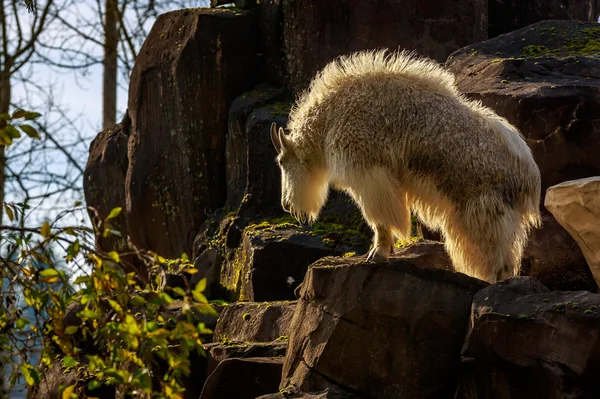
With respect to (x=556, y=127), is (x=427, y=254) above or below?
below

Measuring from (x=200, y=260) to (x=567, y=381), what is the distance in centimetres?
628

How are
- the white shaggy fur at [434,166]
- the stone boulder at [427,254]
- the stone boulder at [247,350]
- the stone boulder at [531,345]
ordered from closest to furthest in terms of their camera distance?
1. the stone boulder at [531,345]
2. the white shaggy fur at [434,166]
3. the stone boulder at [427,254]
4. the stone boulder at [247,350]

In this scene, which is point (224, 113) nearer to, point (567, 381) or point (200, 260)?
point (200, 260)

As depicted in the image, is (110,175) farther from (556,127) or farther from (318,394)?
(318,394)

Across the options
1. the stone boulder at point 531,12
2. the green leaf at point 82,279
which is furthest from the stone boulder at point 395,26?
the green leaf at point 82,279

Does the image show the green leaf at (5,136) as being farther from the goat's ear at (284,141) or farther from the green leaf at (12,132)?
the goat's ear at (284,141)

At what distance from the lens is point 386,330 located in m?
6.39

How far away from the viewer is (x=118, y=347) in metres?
4.02

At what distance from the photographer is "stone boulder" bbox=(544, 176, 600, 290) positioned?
648cm

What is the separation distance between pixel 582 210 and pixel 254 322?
3225 mm

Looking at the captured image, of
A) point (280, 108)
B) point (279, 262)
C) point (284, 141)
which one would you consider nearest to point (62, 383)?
point (279, 262)

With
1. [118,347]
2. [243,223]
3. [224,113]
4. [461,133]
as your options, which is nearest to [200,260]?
[243,223]

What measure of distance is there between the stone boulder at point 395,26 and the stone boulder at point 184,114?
3.71 feet

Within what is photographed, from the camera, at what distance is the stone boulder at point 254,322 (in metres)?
8.19
